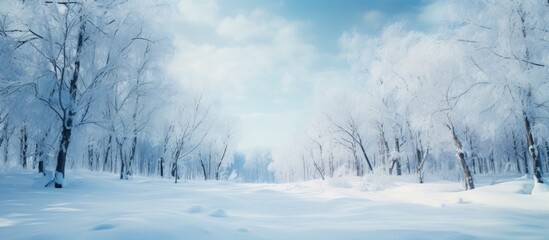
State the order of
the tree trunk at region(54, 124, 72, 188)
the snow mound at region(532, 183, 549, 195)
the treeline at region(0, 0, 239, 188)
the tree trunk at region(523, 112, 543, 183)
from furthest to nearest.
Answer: the tree trunk at region(523, 112, 543, 183), the tree trunk at region(54, 124, 72, 188), the treeline at region(0, 0, 239, 188), the snow mound at region(532, 183, 549, 195)

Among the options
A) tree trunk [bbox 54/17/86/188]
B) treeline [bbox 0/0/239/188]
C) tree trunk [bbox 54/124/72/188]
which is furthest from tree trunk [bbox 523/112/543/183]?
tree trunk [bbox 54/124/72/188]

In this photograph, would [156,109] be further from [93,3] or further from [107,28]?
[93,3]

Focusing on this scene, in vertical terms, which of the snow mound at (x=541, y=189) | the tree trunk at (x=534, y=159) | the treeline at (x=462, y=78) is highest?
the treeline at (x=462, y=78)

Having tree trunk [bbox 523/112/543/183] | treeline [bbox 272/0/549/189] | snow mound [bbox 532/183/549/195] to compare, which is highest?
treeline [bbox 272/0/549/189]

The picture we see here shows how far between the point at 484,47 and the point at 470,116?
357 centimetres

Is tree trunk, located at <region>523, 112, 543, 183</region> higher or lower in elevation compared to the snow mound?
higher

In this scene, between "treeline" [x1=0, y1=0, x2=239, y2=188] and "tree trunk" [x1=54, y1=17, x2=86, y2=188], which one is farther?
"tree trunk" [x1=54, y1=17, x2=86, y2=188]

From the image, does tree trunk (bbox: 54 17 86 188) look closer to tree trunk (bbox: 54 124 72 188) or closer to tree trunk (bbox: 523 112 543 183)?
tree trunk (bbox: 54 124 72 188)

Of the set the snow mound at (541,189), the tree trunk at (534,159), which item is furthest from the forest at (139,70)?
the snow mound at (541,189)

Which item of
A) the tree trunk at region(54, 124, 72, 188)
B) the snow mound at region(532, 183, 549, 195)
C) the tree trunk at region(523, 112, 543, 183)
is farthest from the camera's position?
the tree trunk at region(523, 112, 543, 183)

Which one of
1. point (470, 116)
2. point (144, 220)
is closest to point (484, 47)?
point (470, 116)

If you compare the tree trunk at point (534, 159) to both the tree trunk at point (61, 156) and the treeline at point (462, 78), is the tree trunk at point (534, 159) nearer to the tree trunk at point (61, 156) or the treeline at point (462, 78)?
the treeline at point (462, 78)

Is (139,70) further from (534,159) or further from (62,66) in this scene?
(534,159)

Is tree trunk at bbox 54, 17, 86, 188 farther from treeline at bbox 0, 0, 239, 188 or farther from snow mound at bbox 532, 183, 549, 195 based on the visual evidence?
snow mound at bbox 532, 183, 549, 195
